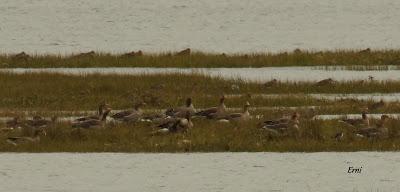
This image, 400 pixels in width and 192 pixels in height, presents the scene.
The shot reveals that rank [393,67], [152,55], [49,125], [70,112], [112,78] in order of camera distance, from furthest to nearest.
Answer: [152,55], [393,67], [112,78], [70,112], [49,125]

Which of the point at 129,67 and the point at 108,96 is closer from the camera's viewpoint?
the point at 108,96

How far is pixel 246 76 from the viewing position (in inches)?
1425

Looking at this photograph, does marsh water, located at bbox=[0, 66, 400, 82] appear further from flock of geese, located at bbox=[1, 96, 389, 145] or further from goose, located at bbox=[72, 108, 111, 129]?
goose, located at bbox=[72, 108, 111, 129]

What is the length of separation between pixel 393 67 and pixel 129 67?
855 cm

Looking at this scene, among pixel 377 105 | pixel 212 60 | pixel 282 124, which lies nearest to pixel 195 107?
pixel 377 105

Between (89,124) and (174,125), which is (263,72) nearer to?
(174,125)

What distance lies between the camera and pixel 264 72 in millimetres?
37844

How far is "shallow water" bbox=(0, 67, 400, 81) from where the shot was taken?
1391 inches

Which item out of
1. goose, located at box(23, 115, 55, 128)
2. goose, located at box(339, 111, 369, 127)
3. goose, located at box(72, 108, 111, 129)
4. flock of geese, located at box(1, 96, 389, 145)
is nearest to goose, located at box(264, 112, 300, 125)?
flock of geese, located at box(1, 96, 389, 145)

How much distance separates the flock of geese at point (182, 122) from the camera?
2295cm
